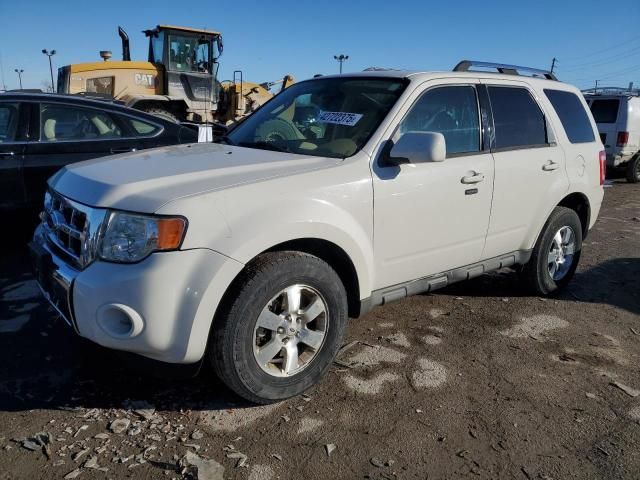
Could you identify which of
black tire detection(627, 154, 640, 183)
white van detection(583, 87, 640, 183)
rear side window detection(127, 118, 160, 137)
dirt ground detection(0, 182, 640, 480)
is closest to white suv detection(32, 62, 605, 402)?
dirt ground detection(0, 182, 640, 480)

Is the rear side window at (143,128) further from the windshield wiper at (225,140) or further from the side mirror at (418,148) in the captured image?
the side mirror at (418,148)

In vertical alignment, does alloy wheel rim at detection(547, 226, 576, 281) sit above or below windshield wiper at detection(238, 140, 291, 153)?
below

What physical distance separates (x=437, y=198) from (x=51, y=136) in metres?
4.01

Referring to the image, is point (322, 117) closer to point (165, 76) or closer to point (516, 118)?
point (516, 118)

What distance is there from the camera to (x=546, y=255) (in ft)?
14.9

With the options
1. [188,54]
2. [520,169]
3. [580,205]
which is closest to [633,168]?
[580,205]

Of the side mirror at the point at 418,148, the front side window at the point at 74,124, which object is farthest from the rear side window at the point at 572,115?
the front side window at the point at 74,124

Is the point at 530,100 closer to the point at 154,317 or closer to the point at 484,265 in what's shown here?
the point at 484,265

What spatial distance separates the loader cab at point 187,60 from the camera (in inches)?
550

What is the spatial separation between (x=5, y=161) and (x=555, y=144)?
→ 4982 mm

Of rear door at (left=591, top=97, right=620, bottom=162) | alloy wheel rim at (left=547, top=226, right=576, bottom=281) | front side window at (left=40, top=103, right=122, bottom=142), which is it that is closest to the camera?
alloy wheel rim at (left=547, top=226, right=576, bottom=281)

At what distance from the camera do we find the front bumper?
243 centimetres

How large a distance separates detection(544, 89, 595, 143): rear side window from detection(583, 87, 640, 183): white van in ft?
28.2

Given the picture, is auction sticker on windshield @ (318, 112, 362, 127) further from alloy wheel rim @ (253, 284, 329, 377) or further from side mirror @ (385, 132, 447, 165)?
alloy wheel rim @ (253, 284, 329, 377)
